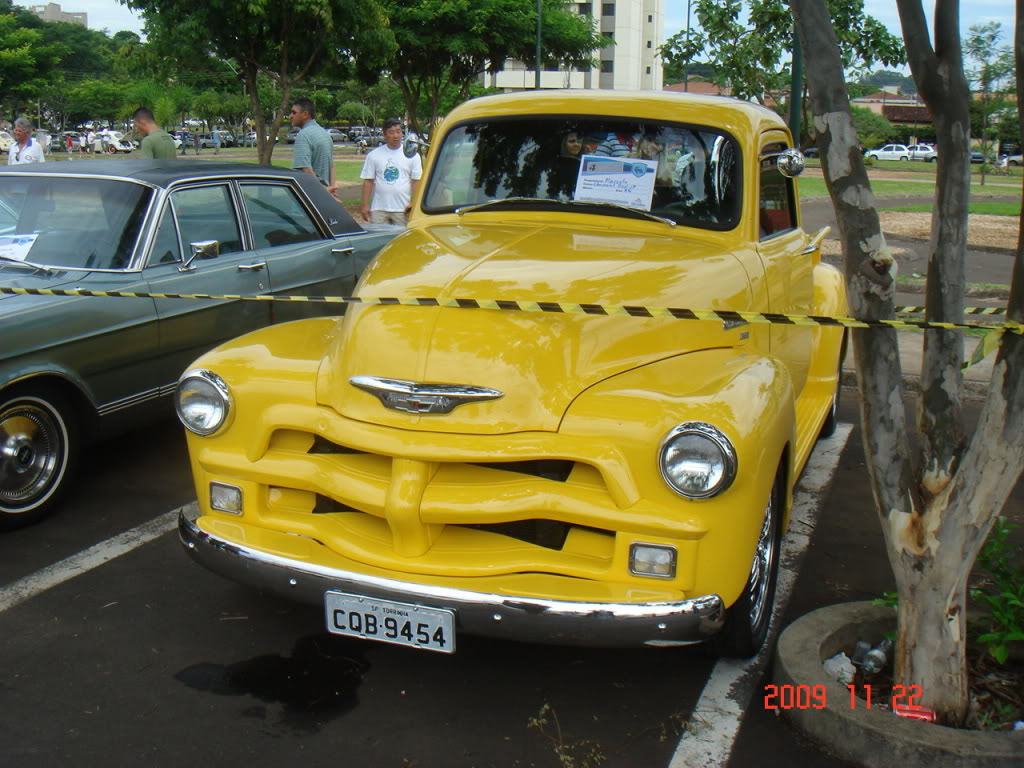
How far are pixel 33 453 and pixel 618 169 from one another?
3063mm

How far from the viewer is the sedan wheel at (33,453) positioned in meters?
4.79

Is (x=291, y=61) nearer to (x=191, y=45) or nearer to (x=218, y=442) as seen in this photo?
(x=191, y=45)

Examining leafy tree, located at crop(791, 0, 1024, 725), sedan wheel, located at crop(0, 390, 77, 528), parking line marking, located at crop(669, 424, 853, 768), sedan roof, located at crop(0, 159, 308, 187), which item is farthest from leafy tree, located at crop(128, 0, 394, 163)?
leafy tree, located at crop(791, 0, 1024, 725)

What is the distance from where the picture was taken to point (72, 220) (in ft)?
18.4

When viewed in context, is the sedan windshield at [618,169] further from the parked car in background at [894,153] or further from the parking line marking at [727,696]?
the parked car in background at [894,153]

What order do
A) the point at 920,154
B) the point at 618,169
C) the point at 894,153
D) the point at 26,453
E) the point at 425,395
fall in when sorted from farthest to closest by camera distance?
the point at 920,154 → the point at 894,153 → the point at 26,453 → the point at 618,169 → the point at 425,395

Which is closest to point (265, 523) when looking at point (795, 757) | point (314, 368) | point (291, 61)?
point (314, 368)

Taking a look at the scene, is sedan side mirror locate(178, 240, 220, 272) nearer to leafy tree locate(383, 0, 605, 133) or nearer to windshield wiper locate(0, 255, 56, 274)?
windshield wiper locate(0, 255, 56, 274)

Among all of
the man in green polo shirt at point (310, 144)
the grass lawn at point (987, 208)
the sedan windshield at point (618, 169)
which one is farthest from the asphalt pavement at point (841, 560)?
the grass lawn at point (987, 208)

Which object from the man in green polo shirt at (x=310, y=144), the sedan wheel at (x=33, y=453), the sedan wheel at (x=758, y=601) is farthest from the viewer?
the man in green polo shirt at (x=310, y=144)

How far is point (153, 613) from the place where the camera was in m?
4.10

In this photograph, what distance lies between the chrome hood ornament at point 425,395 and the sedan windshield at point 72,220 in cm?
270

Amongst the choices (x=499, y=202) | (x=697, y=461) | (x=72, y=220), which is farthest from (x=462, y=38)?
(x=697, y=461)
